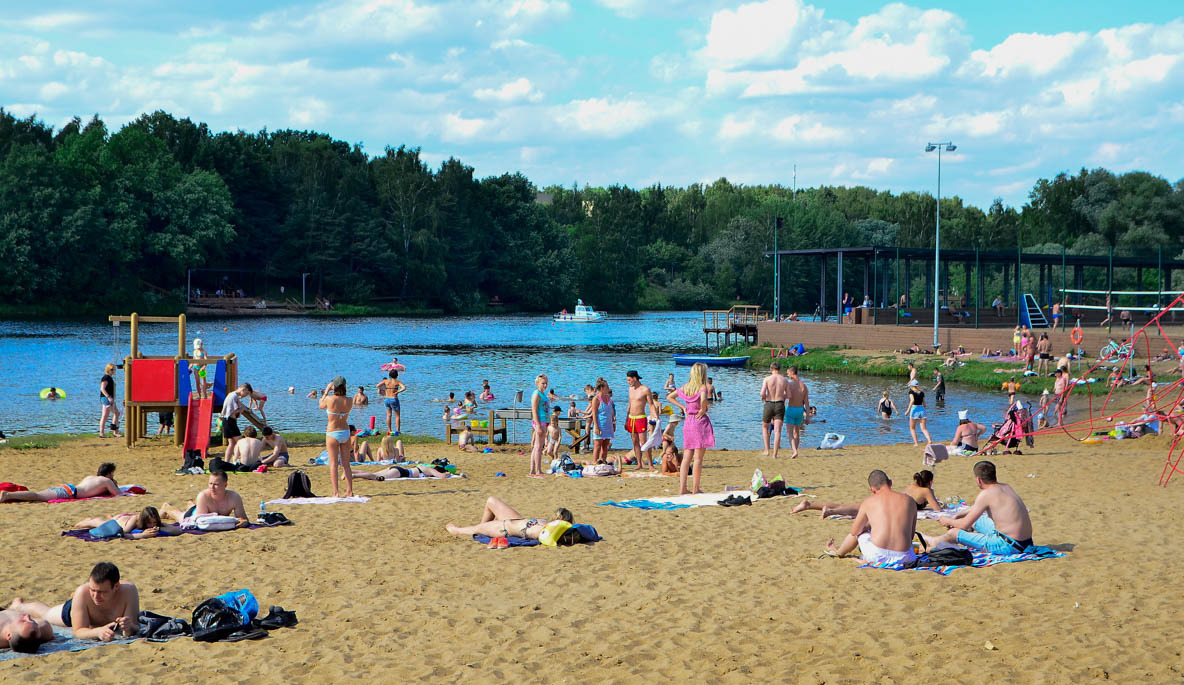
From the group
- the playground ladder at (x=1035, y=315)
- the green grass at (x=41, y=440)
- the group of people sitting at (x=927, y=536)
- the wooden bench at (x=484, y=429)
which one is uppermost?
the playground ladder at (x=1035, y=315)

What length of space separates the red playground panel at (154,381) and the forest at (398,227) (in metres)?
57.4

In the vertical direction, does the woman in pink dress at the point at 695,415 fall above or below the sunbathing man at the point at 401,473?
above

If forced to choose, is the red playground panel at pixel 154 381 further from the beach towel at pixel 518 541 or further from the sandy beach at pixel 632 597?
the beach towel at pixel 518 541

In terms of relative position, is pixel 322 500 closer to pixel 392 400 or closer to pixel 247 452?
pixel 247 452

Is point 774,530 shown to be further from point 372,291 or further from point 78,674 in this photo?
point 372,291

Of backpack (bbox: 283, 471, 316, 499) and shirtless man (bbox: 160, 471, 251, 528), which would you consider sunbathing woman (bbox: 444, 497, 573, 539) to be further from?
backpack (bbox: 283, 471, 316, 499)

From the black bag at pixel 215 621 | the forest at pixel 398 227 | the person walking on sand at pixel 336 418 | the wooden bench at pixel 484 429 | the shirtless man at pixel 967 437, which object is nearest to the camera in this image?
the black bag at pixel 215 621

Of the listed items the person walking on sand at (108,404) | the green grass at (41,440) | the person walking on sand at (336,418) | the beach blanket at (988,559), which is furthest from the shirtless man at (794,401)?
the green grass at (41,440)

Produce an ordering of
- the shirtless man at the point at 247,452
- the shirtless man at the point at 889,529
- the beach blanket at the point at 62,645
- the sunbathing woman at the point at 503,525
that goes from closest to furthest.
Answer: the beach blanket at the point at 62,645 < the shirtless man at the point at 889,529 < the sunbathing woman at the point at 503,525 < the shirtless man at the point at 247,452

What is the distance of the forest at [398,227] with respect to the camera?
75.6 m

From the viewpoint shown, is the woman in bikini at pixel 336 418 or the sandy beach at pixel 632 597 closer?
the sandy beach at pixel 632 597

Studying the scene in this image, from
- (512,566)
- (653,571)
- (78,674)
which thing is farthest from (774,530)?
(78,674)

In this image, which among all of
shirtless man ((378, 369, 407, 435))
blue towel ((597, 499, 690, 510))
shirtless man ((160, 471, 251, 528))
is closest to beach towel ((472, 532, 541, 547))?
blue towel ((597, 499, 690, 510))

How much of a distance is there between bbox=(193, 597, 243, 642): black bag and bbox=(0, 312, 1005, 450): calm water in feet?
52.3
